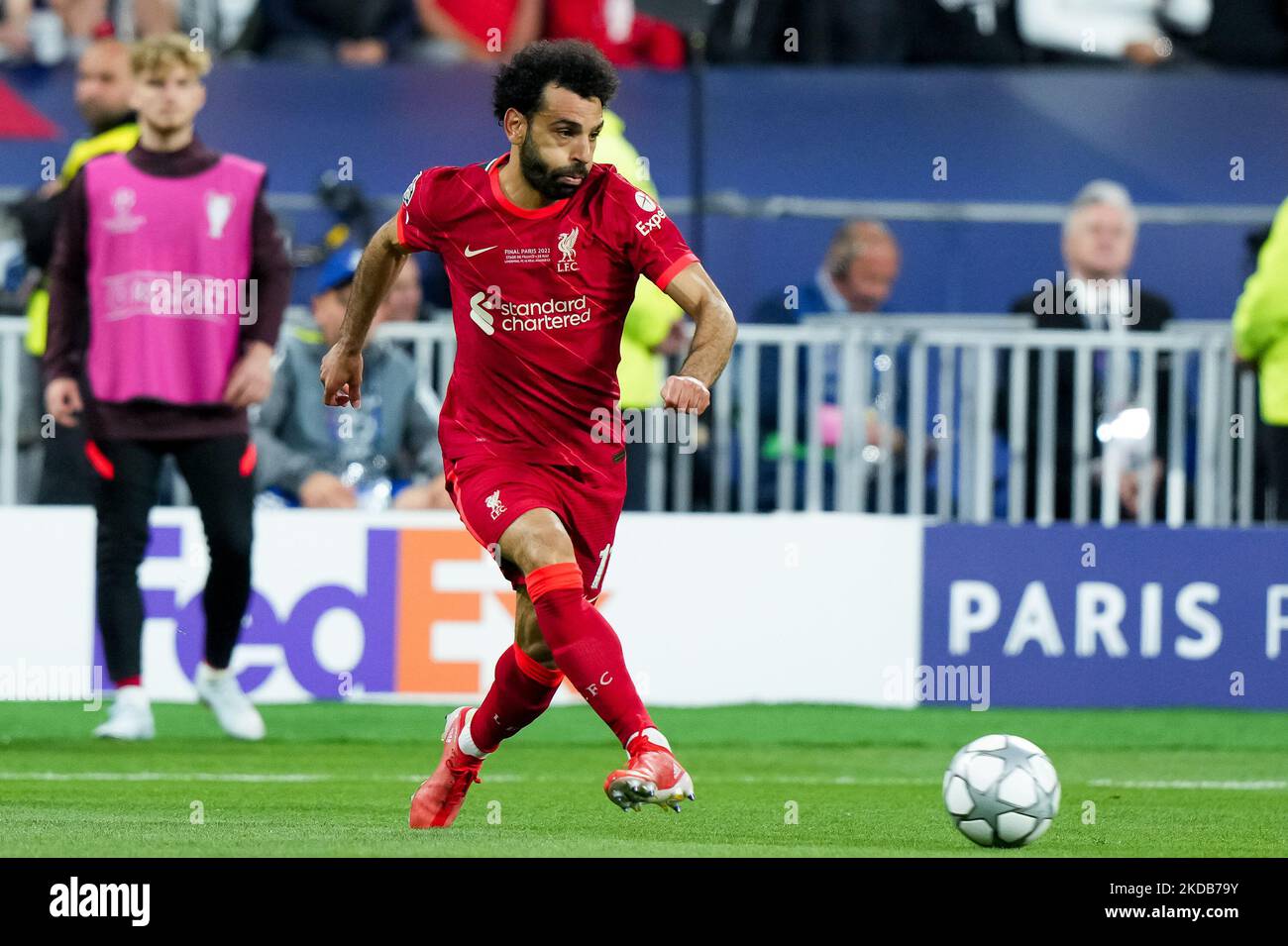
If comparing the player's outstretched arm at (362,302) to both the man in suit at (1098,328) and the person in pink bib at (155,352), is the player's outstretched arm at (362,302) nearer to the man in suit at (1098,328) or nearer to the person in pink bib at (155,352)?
the person in pink bib at (155,352)

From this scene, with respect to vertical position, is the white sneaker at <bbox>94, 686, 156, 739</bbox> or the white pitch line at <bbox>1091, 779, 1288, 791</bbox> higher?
the white sneaker at <bbox>94, 686, 156, 739</bbox>

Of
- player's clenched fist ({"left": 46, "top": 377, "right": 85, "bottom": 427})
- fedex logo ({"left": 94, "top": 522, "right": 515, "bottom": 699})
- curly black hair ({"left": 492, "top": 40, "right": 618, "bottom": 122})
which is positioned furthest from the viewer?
fedex logo ({"left": 94, "top": 522, "right": 515, "bottom": 699})

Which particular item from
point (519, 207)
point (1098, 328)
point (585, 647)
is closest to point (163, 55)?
point (519, 207)

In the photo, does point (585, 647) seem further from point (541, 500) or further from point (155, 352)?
point (155, 352)

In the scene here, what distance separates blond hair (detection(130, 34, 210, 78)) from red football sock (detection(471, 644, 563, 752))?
3645mm

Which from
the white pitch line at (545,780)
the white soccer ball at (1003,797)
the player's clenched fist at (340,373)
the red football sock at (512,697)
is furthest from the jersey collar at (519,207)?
the white pitch line at (545,780)

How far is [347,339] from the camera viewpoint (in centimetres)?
790

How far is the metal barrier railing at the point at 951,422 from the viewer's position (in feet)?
41.0

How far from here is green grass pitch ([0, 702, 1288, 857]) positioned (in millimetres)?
7355

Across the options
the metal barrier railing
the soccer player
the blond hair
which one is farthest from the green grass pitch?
the blond hair

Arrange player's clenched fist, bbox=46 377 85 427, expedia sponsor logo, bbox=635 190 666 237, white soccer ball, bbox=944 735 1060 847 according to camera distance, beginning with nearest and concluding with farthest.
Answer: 1. white soccer ball, bbox=944 735 1060 847
2. expedia sponsor logo, bbox=635 190 666 237
3. player's clenched fist, bbox=46 377 85 427

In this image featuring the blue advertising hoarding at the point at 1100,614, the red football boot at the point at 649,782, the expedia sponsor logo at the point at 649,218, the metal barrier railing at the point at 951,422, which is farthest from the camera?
the metal barrier railing at the point at 951,422

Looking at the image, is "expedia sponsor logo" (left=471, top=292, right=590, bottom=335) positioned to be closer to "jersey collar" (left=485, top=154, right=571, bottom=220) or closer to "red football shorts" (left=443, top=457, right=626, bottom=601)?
"jersey collar" (left=485, top=154, right=571, bottom=220)

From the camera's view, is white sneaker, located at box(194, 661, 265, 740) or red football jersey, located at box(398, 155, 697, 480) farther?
white sneaker, located at box(194, 661, 265, 740)
